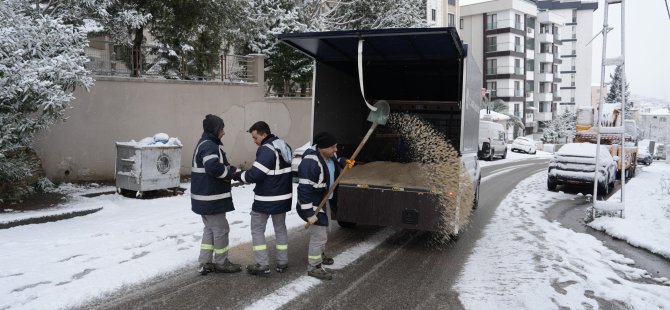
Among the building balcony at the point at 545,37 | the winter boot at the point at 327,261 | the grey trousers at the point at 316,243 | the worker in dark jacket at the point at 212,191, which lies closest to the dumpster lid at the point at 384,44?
the worker in dark jacket at the point at 212,191

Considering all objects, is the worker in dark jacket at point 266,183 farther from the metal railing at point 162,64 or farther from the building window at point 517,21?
the building window at point 517,21

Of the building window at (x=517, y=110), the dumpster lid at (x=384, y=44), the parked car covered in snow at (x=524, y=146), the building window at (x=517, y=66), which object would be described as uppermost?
the building window at (x=517, y=66)

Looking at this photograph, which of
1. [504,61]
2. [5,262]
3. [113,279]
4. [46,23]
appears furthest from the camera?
[504,61]

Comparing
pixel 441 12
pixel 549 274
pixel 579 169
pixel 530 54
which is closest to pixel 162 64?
pixel 549 274

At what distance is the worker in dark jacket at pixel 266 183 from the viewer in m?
5.02

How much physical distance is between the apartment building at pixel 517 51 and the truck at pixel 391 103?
4503 cm

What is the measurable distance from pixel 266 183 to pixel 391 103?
487 cm

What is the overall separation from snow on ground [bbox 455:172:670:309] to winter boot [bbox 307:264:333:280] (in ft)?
4.42

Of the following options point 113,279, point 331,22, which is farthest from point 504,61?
point 113,279

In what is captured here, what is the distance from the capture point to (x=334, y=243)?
22.4 feet

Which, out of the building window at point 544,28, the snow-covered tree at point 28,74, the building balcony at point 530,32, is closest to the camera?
Result: the snow-covered tree at point 28,74

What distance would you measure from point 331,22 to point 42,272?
652 inches

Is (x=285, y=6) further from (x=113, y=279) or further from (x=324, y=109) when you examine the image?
(x=113, y=279)

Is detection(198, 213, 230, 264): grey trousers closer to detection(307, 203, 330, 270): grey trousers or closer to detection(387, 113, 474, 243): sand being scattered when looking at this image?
detection(307, 203, 330, 270): grey trousers
